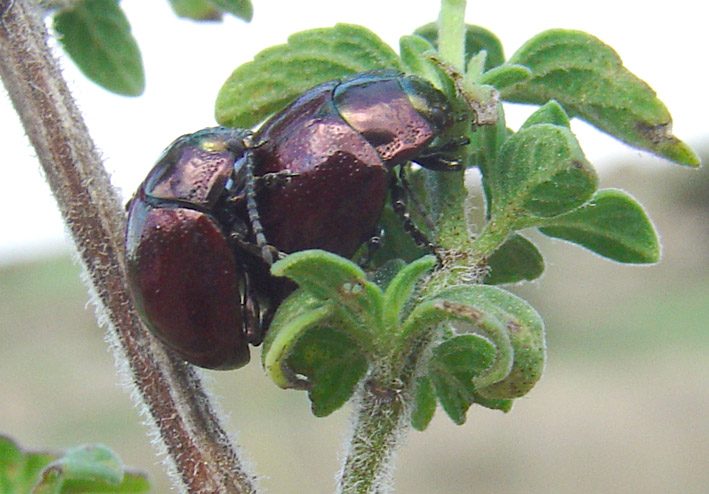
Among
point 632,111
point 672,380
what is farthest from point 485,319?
point 672,380

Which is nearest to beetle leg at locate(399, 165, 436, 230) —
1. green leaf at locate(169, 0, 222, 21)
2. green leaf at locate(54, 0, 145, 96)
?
green leaf at locate(54, 0, 145, 96)

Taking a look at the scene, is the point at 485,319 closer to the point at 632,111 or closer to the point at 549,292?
the point at 632,111

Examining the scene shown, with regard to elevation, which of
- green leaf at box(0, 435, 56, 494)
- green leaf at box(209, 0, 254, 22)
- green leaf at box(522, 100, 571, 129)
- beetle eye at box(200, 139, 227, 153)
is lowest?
green leaf at box(0, 435, 56, 494)

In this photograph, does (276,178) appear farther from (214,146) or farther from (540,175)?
(540,175)

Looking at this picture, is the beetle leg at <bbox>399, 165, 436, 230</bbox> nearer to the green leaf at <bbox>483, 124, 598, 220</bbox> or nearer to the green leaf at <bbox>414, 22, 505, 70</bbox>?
the green leaf at <bbox>483, 124, 598, 220</bbox>

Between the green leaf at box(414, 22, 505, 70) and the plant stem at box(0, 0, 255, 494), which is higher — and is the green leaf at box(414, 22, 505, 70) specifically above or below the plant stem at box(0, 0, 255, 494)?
above

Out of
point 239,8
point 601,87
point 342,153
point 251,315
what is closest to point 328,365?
point 251,315
